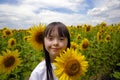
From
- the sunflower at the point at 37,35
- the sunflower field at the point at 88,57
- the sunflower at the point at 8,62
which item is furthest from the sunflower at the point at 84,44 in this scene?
the sunflower at the point at 8,62

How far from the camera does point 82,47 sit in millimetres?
5250

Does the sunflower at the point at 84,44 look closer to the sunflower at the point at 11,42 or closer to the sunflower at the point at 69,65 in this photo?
the sunflower at the point at 11,42

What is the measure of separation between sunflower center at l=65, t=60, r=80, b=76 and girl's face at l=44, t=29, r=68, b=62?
1.00 feet

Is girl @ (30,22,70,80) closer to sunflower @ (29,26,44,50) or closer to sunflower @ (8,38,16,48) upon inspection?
sunflower @ (29,26,44,50)

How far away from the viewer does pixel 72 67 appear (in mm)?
2316

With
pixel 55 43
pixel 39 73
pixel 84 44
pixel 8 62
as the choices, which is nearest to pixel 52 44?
pixel 55 43

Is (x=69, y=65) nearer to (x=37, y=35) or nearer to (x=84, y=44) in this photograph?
(x=37, y=35)

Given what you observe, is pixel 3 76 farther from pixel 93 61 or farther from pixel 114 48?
pixel 114 48

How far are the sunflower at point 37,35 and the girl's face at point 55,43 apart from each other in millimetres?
918

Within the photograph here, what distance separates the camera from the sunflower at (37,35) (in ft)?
11.8

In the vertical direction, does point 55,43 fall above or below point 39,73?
above

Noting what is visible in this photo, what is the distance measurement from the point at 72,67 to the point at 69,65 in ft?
0.17

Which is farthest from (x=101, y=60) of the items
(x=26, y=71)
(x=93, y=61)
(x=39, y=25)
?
(x=39, y=25)

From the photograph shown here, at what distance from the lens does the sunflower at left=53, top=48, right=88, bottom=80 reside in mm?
2281
